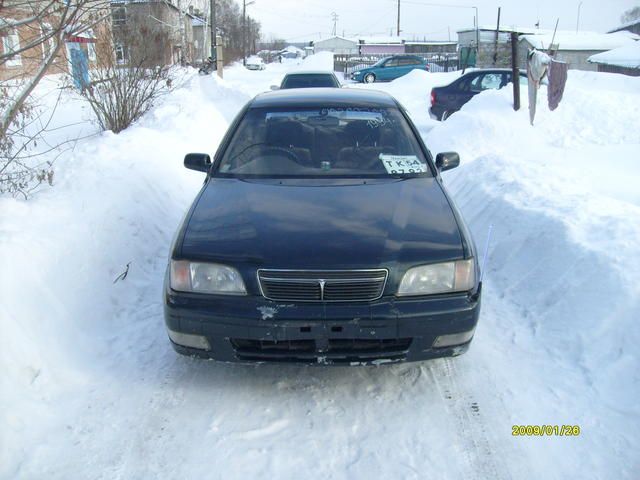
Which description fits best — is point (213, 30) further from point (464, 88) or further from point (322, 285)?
point (322, 285)

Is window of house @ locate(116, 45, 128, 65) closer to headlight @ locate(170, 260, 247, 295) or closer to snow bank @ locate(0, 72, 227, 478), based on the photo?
snow bank @ locate(0, 72, 227, 478)

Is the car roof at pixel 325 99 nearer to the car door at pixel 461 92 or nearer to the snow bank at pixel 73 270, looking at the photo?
the snow bank at pixel 73 270

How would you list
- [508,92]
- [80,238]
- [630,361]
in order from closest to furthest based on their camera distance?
1. [630,361]
2. [80,238]
3. [508,92]

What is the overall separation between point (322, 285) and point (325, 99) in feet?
7.92

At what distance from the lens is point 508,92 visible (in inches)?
551

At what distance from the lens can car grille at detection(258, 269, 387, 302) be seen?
2.99m

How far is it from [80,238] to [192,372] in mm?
1827

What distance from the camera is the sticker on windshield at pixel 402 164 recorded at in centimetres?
425

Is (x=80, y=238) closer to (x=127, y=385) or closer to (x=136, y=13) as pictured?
(x=127, y=385)

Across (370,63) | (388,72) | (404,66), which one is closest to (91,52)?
(388,72)

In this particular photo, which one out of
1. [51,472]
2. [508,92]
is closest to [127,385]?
[51,472]

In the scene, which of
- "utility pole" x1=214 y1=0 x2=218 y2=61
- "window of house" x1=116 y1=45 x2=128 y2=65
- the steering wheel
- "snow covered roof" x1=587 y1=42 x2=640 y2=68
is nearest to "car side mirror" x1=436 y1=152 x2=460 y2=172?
the steering wheel

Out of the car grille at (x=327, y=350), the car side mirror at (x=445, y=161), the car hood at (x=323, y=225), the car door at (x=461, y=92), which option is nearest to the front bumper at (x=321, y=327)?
the car grille at (x=327, y=350)

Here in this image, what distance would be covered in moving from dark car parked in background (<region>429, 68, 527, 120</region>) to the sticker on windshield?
11593 millimetres
